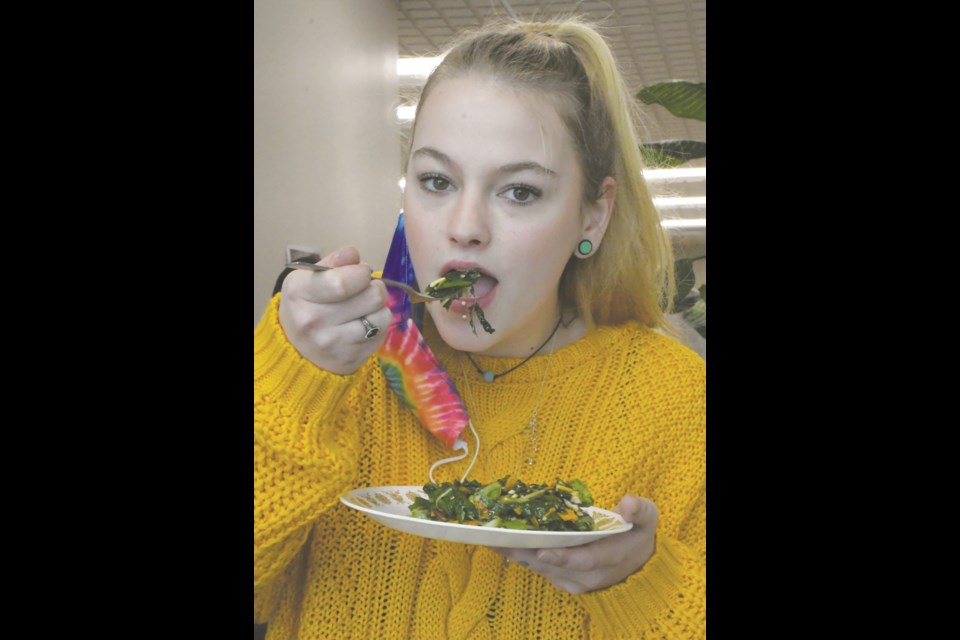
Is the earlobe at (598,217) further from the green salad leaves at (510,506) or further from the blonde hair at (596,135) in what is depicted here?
the green salad leaves at (510,506)

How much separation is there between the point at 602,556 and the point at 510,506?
13 centimetres

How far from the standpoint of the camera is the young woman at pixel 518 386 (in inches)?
47.3

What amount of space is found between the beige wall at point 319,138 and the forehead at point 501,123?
0.35 ft

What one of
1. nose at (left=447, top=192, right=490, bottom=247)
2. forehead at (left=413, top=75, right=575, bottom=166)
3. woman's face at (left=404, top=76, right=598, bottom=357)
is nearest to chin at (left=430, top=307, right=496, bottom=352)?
woman's face at (left=404, top=76, right=598, bottom=357)

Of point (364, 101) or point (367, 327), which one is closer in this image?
point (367, 327)

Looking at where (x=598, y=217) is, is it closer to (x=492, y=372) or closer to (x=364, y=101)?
(x=492, y=372)

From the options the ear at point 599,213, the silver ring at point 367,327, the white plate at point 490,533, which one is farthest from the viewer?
the ear at point 599,213

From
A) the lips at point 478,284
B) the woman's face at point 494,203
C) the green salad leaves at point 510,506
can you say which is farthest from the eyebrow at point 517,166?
the green salad leaves at point 510,506

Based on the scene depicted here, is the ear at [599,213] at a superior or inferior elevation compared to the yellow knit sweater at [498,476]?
superior

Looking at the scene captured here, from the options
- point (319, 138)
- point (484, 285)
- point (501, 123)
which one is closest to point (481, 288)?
point (484, 285)

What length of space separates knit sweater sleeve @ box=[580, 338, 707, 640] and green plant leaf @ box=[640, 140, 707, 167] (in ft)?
0.88

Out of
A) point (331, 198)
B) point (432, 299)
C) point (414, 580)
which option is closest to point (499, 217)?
point (432, 299)

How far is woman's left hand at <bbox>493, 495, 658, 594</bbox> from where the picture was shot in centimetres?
112

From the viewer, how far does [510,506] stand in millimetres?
1163
